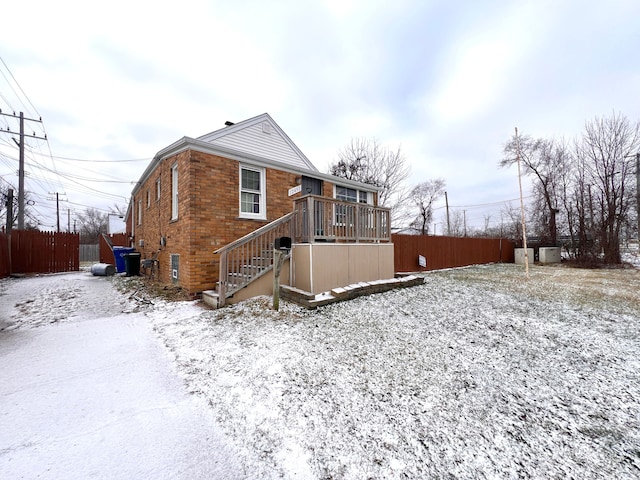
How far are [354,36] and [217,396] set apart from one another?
900 centimetres

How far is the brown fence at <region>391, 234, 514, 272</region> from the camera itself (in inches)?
416

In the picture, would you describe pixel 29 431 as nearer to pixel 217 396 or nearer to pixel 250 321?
pixel 217 396

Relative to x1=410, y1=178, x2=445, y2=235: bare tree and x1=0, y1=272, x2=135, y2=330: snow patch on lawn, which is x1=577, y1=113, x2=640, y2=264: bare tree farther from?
x1=0, y1=272, x2=135, y2=330: snow patch on lawn

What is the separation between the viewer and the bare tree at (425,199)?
23875mm

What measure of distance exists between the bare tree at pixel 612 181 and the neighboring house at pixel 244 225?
1587cm

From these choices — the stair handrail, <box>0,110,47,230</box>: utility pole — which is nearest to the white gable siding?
the stair handrail

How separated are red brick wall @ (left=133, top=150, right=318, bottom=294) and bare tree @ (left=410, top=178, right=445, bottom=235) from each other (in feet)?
64.1

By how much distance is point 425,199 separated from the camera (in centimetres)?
2477

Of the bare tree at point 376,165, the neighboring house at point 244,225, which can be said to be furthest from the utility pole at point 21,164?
the bare tree at point 376,165

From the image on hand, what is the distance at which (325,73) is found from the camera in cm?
921

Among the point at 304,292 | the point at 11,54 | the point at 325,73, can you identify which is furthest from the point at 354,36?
the point at 11,54

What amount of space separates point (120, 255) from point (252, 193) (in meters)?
7.70

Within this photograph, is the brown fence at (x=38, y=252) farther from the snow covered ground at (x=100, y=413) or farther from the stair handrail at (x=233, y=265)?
the stair handrail at (x=233, y=265)

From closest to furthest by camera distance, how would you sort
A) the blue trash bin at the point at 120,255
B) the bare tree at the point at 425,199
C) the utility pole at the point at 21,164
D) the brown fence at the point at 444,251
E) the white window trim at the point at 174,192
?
the white window trim at the point at 174,192 < the blue trash bin at the point at 120,255 < the brown fence at the point at 444,251 < the utility pole at the point at 21,164 < the bare tree at the point at 425,199
